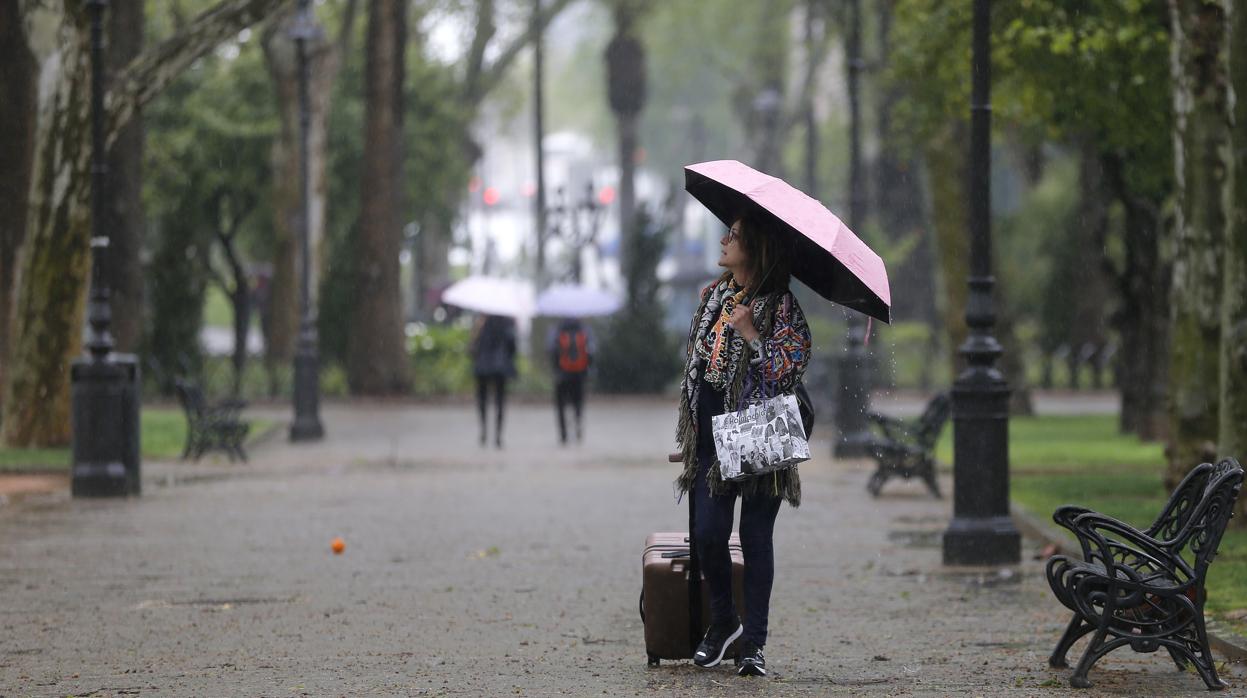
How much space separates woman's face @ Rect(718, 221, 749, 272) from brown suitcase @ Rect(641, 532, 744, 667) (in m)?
1.08

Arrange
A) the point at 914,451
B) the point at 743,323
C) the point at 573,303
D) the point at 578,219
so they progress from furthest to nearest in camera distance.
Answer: the point at 578,219 → the point at 573,303 → the point at 914,451 → the point at 743,323

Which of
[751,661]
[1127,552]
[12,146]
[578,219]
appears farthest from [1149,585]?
[578,219]

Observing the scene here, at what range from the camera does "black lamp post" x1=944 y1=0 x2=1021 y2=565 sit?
12.5m

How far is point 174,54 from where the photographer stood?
21234 mm

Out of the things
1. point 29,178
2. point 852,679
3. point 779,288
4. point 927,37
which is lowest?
point 852,679

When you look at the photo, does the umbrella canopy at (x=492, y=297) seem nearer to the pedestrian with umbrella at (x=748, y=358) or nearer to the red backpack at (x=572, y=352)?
the red backpack at (x=572, y=352)

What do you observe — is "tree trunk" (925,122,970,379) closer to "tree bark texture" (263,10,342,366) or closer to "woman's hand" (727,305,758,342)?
"tree bark texture" (263,10,342,366)

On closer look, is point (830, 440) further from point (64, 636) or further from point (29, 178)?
point (64, 636)

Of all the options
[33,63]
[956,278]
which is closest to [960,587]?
[33,63]

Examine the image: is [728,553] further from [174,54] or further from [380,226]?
[380,226]

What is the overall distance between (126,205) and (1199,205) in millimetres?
16528

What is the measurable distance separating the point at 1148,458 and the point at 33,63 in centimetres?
1202

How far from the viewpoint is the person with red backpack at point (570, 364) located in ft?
80.5

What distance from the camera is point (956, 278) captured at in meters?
30.6
